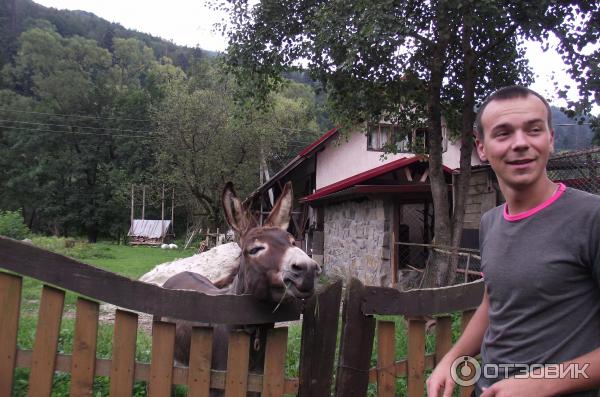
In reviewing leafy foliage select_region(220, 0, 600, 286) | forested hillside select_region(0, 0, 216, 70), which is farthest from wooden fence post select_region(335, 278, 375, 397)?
forested hillside select_region(0, 0, 216, 70)

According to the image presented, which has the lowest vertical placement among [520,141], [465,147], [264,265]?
[264,265]

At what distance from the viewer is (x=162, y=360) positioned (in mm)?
2477

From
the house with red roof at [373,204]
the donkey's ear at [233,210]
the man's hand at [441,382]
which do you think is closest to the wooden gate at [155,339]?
the donkey's ear at [233,210]

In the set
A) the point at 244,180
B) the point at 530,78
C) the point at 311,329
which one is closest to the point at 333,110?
the point at 530,78

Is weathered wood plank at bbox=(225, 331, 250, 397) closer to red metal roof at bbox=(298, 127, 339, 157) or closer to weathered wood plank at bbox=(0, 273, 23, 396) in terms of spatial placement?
weathered wood plank at bbox=(0, 273, 23, 396)

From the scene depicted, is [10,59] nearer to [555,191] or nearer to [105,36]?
[105,36]

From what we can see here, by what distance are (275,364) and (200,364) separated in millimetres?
425

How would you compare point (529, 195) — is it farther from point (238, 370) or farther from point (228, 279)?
point (228, 279)

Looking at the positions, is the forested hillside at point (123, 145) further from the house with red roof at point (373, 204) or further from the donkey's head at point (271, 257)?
the donkey's head at point (271, 257)

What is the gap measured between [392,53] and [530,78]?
148 inches

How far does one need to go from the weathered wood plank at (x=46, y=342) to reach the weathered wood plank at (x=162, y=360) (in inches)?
20.8

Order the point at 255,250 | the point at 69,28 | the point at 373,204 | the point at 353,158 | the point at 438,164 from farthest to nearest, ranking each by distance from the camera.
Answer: the point at 69,28 → the point at 353,158 → the point at 373,204 → the point at 438,164 → the point at 255,250

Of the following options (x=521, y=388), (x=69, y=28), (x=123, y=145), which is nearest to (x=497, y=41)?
(x=521, y=388)

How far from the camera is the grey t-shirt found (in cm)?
A: 144
